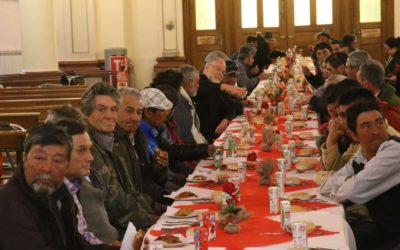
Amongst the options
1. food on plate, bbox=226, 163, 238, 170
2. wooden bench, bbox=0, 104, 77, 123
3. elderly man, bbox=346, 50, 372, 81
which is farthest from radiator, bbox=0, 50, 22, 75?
food on plate, bbox=226, 163, 238, 170

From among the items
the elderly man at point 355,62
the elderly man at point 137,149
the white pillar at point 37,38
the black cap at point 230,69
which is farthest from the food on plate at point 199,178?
the white pillar at point 37,38

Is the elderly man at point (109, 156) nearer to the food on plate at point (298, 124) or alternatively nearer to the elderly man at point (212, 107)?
the food on plate at point (298, 124)

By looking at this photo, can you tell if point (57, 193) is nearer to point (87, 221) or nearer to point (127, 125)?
point (87, 221)

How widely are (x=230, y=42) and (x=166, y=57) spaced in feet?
5.04

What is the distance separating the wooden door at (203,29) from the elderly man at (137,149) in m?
11.9

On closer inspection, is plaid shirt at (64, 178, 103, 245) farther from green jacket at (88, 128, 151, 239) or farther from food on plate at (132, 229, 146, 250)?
green jacket at (88, 128, 151, 239)

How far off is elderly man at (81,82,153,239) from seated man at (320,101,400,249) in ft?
3.56

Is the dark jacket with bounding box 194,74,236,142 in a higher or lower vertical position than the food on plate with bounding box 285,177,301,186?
higher

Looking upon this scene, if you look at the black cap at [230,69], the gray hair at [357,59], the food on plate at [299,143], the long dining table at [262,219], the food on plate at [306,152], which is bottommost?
the long dining table at [262,219]

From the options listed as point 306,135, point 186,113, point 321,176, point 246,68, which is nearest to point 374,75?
point 306,135

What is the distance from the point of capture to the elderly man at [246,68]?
11969 mm

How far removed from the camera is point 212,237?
3.70 meters

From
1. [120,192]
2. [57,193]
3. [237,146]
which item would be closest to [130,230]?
[57,193]

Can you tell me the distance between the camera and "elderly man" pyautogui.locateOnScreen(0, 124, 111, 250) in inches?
116
